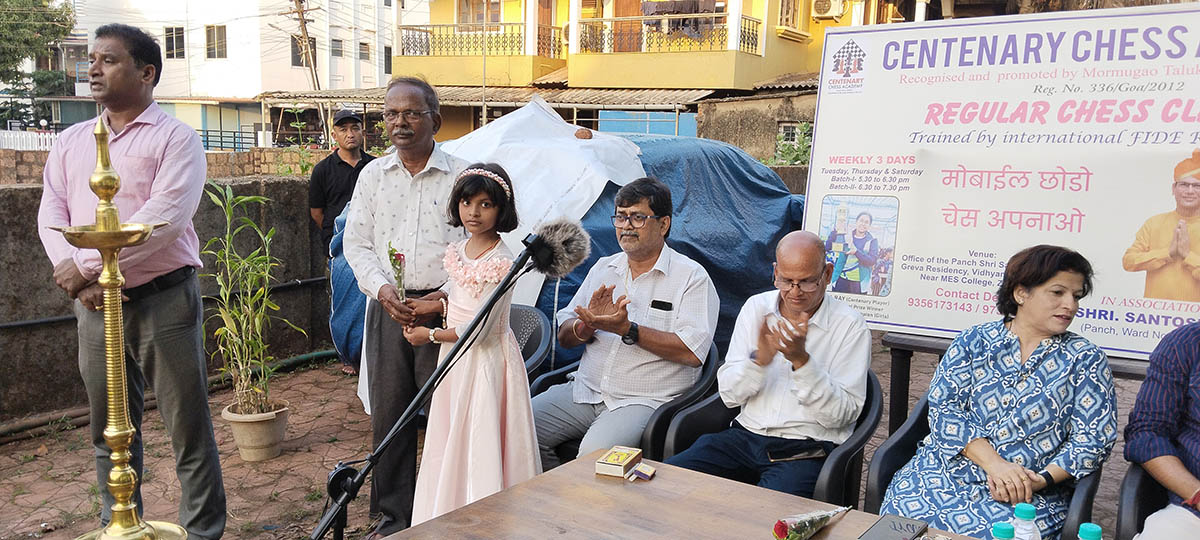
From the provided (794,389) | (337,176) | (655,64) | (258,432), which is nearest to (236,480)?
(258,432)

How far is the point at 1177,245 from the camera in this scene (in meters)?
3.03

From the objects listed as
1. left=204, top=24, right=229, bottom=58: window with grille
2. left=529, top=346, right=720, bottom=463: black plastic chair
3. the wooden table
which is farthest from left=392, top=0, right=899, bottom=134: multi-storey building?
the wooden table

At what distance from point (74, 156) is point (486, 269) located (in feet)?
4.68

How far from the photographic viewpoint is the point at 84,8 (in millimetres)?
29250

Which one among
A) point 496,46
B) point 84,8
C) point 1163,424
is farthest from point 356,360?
point 84,8

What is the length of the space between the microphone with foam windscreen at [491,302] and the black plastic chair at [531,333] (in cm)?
150

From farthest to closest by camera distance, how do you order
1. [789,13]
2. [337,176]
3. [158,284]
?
[789,13], [337,176], [158,284]

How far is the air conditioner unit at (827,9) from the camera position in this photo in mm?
17875

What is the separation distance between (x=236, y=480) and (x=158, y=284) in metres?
1.54

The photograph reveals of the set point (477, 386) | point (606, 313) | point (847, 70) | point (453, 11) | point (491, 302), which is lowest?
point (477, 386)

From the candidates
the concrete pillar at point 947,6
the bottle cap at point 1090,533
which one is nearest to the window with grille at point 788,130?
the concrete pillar at point 947,6

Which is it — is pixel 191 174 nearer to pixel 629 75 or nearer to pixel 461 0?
pixel 629 75

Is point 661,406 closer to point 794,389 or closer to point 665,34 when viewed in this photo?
point 794,389

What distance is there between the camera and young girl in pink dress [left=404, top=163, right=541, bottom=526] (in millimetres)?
3047
